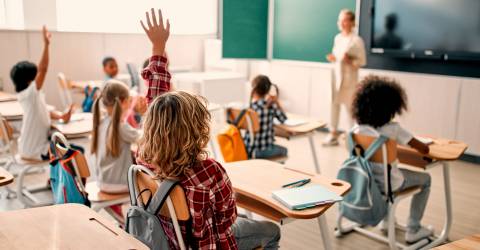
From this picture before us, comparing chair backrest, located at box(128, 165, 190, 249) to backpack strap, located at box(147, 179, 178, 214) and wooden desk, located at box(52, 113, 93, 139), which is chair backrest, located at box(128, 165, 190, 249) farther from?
wooden desk, located at box(52, 113, 93, 139)

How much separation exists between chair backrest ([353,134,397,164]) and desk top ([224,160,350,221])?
0.67 m

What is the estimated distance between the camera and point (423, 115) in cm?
535

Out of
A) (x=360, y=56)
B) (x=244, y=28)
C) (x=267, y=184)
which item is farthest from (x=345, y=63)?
(x=267, y=184)

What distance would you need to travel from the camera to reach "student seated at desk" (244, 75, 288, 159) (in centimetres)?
364

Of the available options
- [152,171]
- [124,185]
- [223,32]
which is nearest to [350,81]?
[223,32]

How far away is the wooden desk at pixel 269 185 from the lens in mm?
1938

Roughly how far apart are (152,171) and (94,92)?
3.20 meters

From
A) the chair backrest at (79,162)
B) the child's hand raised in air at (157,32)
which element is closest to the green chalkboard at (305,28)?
the child's hand raised in air at (157,32)

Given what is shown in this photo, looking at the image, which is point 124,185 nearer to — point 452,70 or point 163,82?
point 163,82

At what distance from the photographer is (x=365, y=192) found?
9.07ft

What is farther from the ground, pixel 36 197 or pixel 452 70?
pixel 452 70

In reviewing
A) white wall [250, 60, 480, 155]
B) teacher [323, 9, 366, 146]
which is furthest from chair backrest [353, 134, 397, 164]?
teacher [323, 9, 366, 146]

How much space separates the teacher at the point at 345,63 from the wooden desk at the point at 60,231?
4309 millimetres

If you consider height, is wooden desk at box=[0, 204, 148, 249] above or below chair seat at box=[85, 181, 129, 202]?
above
